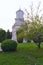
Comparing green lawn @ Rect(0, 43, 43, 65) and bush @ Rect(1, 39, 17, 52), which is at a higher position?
bush @ Rect(1, 39, 17, 52)

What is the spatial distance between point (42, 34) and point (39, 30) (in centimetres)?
51

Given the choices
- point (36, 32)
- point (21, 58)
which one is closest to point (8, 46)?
point (36, 32)

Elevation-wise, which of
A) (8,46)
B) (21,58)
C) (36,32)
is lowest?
(21,58)

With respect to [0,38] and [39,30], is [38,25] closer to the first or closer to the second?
[39,30]

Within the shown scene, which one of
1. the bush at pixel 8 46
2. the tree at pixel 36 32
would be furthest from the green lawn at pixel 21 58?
the tree at pixel 36 32

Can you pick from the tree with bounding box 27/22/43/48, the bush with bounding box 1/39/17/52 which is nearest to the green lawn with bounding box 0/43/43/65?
the bush with bounding box 1/39/17/52

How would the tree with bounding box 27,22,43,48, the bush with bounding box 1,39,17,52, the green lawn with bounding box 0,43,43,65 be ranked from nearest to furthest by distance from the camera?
the green lawn with bounding box 0,43,43,65 < the tree with bounding box 27,22,43,48 < the bush with bounding box 1,39,17,52

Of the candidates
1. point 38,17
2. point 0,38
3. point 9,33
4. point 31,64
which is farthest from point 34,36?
point 9,33

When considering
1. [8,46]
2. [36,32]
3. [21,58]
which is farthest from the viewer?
[8,46]

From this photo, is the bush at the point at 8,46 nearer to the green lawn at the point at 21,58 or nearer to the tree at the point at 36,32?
the tree at the point at 36,32

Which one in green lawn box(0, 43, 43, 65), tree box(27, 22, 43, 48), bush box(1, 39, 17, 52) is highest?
tree box(27, 22, 43, 48)

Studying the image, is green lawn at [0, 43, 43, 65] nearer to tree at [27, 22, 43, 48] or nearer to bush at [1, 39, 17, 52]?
bush at [1, 39, 17, 52]

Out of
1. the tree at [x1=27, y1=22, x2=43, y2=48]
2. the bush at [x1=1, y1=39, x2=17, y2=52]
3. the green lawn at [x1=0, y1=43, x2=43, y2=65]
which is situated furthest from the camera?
the bush at [x1=1, y1=39, x2=17, y2=52]

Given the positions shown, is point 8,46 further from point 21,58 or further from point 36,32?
point 21,58
